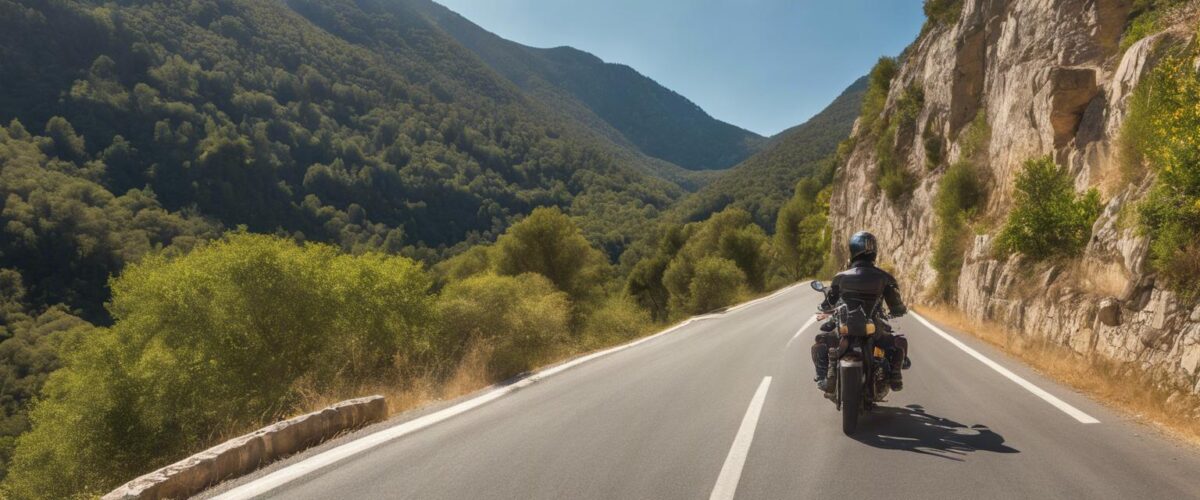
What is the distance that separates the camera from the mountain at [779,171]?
Answer: 108 meters

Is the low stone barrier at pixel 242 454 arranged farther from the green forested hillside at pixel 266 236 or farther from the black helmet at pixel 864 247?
the black helmet at pixel 864 247

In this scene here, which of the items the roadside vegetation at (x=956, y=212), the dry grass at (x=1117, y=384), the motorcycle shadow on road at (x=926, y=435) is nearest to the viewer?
the motorcycle shadow on road at (x=926, y=435)

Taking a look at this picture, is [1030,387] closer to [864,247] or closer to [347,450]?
[864,247]

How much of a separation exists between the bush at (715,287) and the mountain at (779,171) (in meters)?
67.4

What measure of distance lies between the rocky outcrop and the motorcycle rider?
278cm

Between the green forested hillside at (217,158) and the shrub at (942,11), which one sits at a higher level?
the shrub at (942,11)

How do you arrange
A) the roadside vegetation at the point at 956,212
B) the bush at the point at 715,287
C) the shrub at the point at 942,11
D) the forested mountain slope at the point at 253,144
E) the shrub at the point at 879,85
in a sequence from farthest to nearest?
the forested mountain slope at the point at 253,144, the shrub at the point at 879,85, the bush at the point at 715,287, the shrub at the point at 942,11, the roadside vegetation at the point at 956,212

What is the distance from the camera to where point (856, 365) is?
5.28m

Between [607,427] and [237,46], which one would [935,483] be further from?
[237,46]

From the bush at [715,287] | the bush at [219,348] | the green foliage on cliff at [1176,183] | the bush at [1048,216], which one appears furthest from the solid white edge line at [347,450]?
the bush at [715,287]

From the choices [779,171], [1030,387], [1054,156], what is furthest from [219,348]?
[779,171]

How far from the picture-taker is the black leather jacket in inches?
224

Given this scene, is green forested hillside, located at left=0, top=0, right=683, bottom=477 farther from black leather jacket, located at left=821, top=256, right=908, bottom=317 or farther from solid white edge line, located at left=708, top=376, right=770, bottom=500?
black leather jacket, located at left=821, top=256, right=908, bottom=317

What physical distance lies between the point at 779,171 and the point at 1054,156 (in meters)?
106
